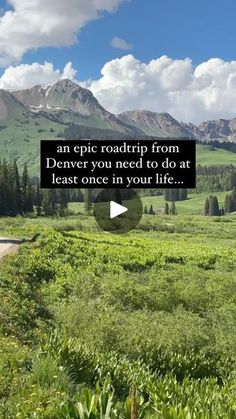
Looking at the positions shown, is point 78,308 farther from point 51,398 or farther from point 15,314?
point 51,398

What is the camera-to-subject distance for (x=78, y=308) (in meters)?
22.3

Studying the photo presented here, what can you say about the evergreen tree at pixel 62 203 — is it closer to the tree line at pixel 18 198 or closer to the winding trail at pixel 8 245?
the tree line at pixel 18 198

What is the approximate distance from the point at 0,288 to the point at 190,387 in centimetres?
1289

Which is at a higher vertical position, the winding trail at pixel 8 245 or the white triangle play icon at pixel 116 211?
the white triangle play icon at pixel 116 211

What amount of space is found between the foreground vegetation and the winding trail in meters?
0.85

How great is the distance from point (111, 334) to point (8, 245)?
1761 cm

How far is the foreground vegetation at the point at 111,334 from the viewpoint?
10180mm

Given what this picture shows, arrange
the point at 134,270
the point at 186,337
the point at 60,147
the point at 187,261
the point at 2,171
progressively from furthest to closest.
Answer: the point at 2,171, the point at 187,261, the point at 134,270, the point at 60,147, the point at 186,337

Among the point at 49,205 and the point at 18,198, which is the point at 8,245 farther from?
the point at 49,205

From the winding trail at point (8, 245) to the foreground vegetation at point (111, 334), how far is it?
85 cm

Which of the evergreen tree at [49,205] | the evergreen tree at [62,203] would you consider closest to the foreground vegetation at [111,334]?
the evergreen tree at [49,205]

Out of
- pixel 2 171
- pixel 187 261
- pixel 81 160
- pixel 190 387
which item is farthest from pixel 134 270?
pixel 2 171

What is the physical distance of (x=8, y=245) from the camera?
1404 inches

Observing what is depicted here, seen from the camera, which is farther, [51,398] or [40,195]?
[40,195]
